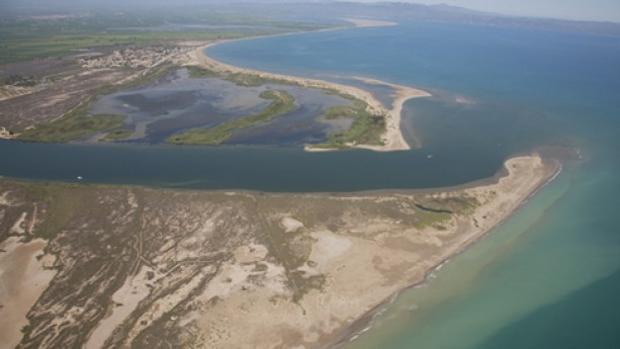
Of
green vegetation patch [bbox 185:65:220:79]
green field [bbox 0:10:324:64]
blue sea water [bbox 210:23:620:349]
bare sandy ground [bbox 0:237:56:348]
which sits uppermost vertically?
green field [bbox 0:10:324:64]

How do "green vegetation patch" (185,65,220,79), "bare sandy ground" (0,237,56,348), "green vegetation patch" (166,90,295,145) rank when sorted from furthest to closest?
"green vegetation patch" (185,65,220,79)
"green vegetation patch" (166,90,295,145)
"bare sandy ground" (0,237,56,348)

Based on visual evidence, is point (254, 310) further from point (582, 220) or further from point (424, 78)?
point (424, 78)

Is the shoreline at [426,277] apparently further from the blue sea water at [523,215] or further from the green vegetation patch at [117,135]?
the green vegetation patch at [117,135]

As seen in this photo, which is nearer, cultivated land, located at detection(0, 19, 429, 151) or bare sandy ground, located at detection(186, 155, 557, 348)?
bare sandy ground, located at detection(186, 155, 557, 348)

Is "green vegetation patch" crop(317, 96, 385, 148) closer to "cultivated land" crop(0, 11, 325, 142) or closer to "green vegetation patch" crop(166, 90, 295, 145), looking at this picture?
"green vegetation patch" crop(166, 90, 295, 145)

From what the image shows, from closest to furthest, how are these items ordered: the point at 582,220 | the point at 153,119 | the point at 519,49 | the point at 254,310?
the point at 254,310
the point at 582,220
the point at 153,119
the point at 519,49

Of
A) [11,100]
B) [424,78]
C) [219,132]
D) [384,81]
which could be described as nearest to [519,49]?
[424,78]

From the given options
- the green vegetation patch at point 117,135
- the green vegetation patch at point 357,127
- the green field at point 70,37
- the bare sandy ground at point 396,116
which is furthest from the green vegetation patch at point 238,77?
the green field at point 70,37

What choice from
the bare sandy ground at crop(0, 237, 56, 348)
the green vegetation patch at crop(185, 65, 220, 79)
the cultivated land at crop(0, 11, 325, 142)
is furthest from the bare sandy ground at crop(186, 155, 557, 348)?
the green vegetation patch at crop(185, 65, 220, 79)
